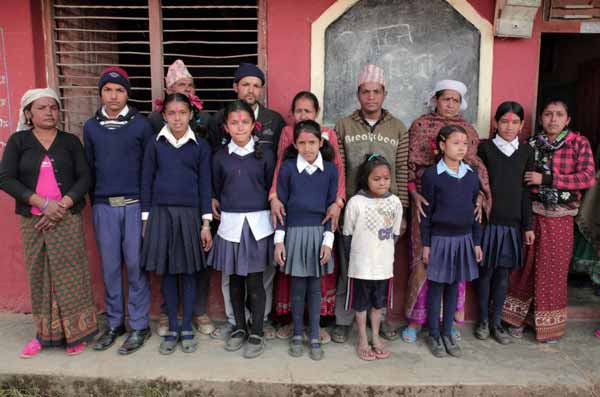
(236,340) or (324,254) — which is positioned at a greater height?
(324,254)

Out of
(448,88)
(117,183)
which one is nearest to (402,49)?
(448,88)

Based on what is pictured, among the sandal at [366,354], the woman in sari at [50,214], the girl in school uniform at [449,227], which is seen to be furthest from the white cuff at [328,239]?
the woman in sari at [50,214]

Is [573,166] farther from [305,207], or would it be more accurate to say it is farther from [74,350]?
[74,350]

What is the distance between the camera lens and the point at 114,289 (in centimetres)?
338

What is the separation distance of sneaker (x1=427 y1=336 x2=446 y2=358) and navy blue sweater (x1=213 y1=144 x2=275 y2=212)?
5.12 feet

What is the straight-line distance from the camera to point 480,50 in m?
3.64

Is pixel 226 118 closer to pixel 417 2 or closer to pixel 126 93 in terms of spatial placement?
pixel 126 93

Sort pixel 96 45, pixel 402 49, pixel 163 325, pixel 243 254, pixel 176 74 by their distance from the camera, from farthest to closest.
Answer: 1. pixel 96 45
2. pixel 402 49
3. pixel 163 325
4. pixel 176 74
5. pixel 243 254

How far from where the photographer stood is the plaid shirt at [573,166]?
3387mm

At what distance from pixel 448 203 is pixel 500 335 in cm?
116

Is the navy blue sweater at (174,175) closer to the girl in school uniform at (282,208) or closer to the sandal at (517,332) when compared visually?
the girl in school uniform at (282,208)

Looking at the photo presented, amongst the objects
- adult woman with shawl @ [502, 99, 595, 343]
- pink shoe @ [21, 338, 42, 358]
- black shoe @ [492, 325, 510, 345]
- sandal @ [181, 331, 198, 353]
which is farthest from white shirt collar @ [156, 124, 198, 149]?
black shoe @ [492, 325, 510, 345]

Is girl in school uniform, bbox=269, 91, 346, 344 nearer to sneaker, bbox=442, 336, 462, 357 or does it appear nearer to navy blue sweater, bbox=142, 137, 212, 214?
navy blue sweater, bbox=142, 137, 212, 214

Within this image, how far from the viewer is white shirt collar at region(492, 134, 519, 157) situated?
133 inches
